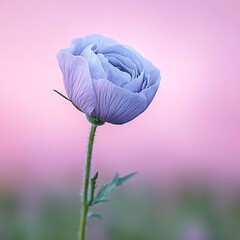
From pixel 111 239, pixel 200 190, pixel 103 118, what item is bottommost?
pixel 111 239

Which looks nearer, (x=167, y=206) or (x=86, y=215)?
(x=86, y=215)

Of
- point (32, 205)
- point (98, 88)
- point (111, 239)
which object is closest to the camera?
point (98, 88)

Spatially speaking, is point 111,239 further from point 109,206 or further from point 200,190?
point 200,190

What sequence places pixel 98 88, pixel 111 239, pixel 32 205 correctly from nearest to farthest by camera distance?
pixel 98 88
pixel 111 239
pixel 32 205

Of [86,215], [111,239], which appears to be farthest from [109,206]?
[86,215]

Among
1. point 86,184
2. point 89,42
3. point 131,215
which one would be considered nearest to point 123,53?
point 89,42

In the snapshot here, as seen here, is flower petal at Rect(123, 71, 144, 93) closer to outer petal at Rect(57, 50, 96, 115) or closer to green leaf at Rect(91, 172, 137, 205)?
outer petal at Rect(57, 50, 96, 115)

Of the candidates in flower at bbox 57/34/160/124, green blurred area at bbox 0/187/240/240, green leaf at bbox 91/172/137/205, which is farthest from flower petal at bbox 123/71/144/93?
green blurred area at bbox 0/187/240/240
